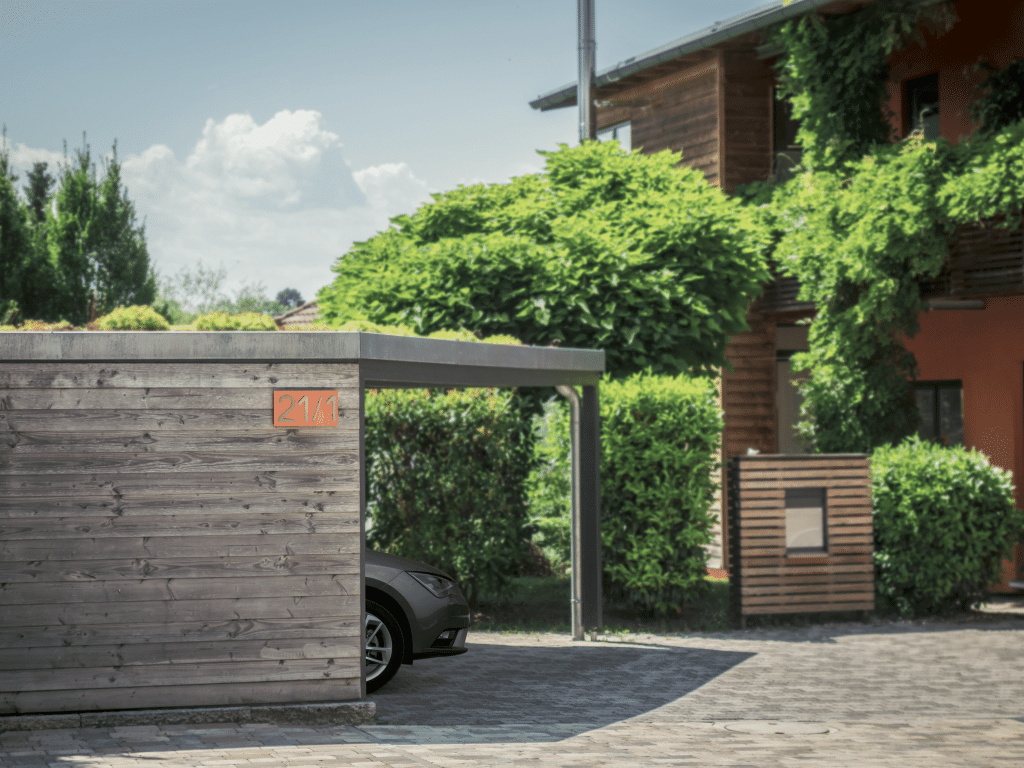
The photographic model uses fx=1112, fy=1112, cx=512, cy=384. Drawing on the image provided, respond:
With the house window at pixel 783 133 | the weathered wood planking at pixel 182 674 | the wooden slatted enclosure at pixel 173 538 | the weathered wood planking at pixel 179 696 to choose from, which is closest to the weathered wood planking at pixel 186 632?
the wooden slatted enclosure at pixel 173 538

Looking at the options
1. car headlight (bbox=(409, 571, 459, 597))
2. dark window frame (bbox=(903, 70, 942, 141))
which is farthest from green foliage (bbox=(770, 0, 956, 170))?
car headlight (bbox=(409, 571, 459, 597))

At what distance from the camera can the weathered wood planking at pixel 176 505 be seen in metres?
7.02

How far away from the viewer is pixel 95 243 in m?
33.1

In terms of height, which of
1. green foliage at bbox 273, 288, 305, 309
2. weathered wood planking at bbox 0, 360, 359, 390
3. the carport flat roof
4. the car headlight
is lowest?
the car headlight

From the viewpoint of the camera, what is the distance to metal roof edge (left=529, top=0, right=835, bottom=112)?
15367 mm

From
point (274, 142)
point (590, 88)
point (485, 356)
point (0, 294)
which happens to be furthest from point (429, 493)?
point (274, 142)

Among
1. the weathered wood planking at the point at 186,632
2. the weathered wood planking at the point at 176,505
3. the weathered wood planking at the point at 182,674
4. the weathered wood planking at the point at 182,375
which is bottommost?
the weathered wood planking at the point at 182,674

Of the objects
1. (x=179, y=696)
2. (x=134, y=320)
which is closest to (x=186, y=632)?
(x=179, y=696)

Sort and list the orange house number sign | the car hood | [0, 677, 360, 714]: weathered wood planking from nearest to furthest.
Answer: [0, 677, 360, 714]: weathered wood planking
the orange house number sign
the car hood

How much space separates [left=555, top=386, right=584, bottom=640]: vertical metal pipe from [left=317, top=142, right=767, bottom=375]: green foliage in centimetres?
258

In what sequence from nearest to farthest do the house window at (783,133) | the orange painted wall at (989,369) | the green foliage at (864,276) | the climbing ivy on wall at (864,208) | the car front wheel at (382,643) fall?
1. the car front wheel at (382,643)
2. the climbing ivy on wall at (864,208)
3. the green foliage at (864,276)
4. the orange painted wall at (989,369)
5. the house window at (783,133)

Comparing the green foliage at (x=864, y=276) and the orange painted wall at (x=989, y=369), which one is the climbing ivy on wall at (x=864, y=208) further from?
the orange painted wall at (x=989, y=369)

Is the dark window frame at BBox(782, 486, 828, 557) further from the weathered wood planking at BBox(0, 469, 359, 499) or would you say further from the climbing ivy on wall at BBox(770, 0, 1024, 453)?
the weathered wood planking at BBox(0, 469, 359, 499)

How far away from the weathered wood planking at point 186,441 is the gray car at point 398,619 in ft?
5.02
